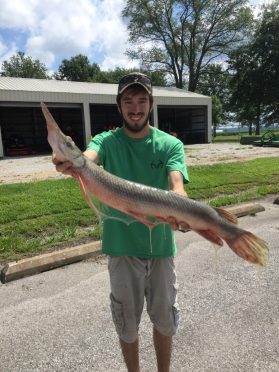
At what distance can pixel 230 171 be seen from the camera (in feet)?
44.9

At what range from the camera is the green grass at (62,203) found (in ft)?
20.8

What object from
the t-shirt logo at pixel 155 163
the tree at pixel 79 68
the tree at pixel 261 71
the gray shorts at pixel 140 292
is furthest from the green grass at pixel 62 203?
the tree at pixel 79 68

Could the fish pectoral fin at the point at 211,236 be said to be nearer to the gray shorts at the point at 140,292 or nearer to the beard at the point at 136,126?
the gray shorts at the point at 140,292

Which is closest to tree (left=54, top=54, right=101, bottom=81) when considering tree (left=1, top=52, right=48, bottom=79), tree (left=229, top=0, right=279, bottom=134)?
tree (left=1, top=52, right=48, bottom=79)

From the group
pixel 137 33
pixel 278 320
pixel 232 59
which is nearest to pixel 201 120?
pixel 232 59

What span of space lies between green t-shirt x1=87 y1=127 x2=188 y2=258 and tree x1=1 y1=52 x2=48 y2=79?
79057 millimetres

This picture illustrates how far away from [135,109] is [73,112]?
31.1 meters

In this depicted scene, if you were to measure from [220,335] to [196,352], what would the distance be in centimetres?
37

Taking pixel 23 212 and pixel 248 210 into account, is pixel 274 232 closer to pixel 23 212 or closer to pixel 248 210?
pixel 248 210

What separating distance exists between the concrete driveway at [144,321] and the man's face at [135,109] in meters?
1.65

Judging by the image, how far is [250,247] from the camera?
237 centimetres

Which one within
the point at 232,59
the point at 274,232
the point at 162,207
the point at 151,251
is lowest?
the point at 274,232

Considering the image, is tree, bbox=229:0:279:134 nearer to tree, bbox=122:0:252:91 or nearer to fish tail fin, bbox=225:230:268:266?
tree, bbox=122:0:252:91

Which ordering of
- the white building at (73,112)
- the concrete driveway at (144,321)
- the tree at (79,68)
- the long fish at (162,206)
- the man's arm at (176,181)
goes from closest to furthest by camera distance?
1. the long fish at (162,206)
2. the man's arm at (176,181)
3. the concrete driveway at (144,321)
4. the white building at (73,112)
5. the tree at (79,68)
